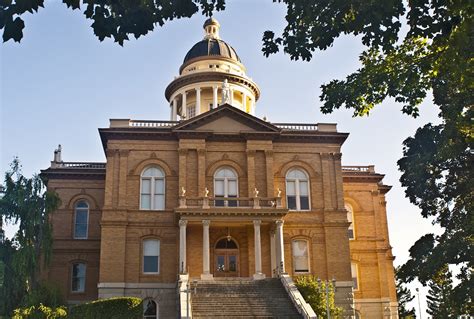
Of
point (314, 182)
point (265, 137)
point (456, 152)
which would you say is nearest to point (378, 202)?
point (314, 182)

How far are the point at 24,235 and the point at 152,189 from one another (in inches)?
310

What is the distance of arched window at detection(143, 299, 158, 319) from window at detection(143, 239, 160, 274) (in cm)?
178

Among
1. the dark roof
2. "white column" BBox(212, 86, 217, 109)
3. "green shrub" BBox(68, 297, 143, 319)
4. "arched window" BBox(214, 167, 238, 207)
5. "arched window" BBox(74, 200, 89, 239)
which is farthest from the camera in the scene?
the dark roof

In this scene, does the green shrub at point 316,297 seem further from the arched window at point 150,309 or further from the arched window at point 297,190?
the arched window at point 150,309

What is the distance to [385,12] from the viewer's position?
963 centimetres

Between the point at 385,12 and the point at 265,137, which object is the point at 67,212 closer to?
the point at 265,137

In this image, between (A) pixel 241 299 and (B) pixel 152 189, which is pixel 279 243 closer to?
(A) pixel 241 299

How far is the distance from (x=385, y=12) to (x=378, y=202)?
35040mm

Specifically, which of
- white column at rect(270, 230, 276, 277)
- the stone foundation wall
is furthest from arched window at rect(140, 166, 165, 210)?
white column at rect(270, 230, 276, 277)

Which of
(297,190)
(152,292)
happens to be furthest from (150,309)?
(297,190)

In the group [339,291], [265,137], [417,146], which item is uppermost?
[265,137]

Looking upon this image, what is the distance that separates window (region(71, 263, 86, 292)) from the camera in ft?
127

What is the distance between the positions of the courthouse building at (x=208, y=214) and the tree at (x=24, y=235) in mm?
3382

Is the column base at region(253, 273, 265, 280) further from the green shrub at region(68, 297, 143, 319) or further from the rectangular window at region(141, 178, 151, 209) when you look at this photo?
the rectangular window at region(141, 178, 151, 209)
